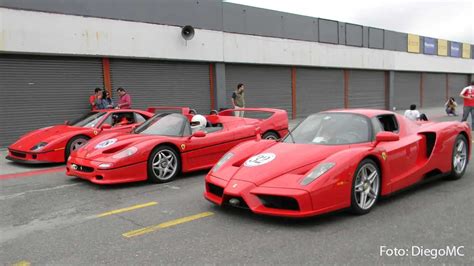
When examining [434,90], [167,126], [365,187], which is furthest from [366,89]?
[365,187]

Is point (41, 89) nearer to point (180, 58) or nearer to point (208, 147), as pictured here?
point (180, 58)

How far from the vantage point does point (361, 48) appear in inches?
925

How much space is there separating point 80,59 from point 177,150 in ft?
26.1

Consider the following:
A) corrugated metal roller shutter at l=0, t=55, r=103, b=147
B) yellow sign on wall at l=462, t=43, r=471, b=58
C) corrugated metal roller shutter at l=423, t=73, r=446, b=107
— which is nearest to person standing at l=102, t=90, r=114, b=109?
corrugated metal roller shutter at l=0, t=55, r=103, b=147

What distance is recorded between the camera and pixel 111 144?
20.8 feet

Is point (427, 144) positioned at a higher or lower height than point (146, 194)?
higher

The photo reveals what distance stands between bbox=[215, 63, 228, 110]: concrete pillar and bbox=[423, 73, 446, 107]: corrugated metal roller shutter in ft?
62.8

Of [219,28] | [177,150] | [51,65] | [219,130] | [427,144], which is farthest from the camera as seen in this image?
[219,28]

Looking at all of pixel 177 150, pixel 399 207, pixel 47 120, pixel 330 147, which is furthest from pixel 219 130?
pixel 47 120

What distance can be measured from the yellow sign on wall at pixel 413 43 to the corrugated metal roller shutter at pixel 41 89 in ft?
71.1

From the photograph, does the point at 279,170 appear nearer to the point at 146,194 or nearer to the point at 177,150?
the point at 146,194

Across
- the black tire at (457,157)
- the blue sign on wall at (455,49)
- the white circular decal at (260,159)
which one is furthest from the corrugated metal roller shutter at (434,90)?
the white circular decal at (260,159)

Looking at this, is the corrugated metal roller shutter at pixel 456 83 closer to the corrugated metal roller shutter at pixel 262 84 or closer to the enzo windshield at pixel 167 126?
the corrugated metal roller shutter at pixel 262 84

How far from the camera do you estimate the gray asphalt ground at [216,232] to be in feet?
11.1
